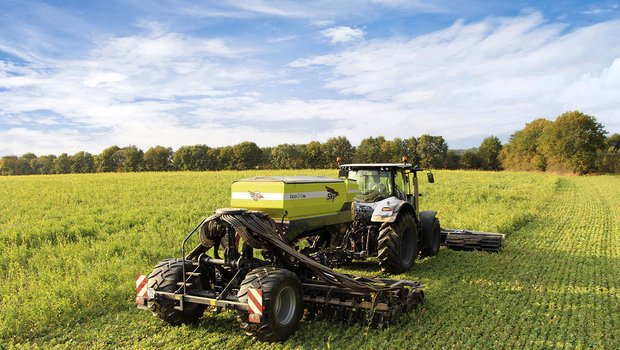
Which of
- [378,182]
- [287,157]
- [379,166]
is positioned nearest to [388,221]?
[378,182]

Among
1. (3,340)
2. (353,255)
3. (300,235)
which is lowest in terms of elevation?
(3,340)

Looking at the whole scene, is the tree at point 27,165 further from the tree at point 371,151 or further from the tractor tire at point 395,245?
the tractor tire at point 395,245

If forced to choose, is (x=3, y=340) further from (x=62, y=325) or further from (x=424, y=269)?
(x=424, y=269)

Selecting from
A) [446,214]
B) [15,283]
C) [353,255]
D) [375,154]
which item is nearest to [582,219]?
[446,214]

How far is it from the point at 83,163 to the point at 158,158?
11666 mm

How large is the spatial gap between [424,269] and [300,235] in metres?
3.57

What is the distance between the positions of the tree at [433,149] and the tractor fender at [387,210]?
73169 mm

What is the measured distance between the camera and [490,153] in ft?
276

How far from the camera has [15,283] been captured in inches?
312

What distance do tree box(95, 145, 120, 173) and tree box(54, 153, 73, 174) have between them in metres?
4.05

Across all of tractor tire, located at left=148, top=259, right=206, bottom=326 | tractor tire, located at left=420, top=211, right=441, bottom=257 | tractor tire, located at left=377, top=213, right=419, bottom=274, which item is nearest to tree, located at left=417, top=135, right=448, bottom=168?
tractor tire, located at left=420, top=211, right=441, bottom=257

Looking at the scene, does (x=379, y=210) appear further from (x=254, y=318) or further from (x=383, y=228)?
(x=254, y=318)

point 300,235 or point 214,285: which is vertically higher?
point 300,235

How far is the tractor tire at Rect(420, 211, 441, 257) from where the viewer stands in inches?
399
